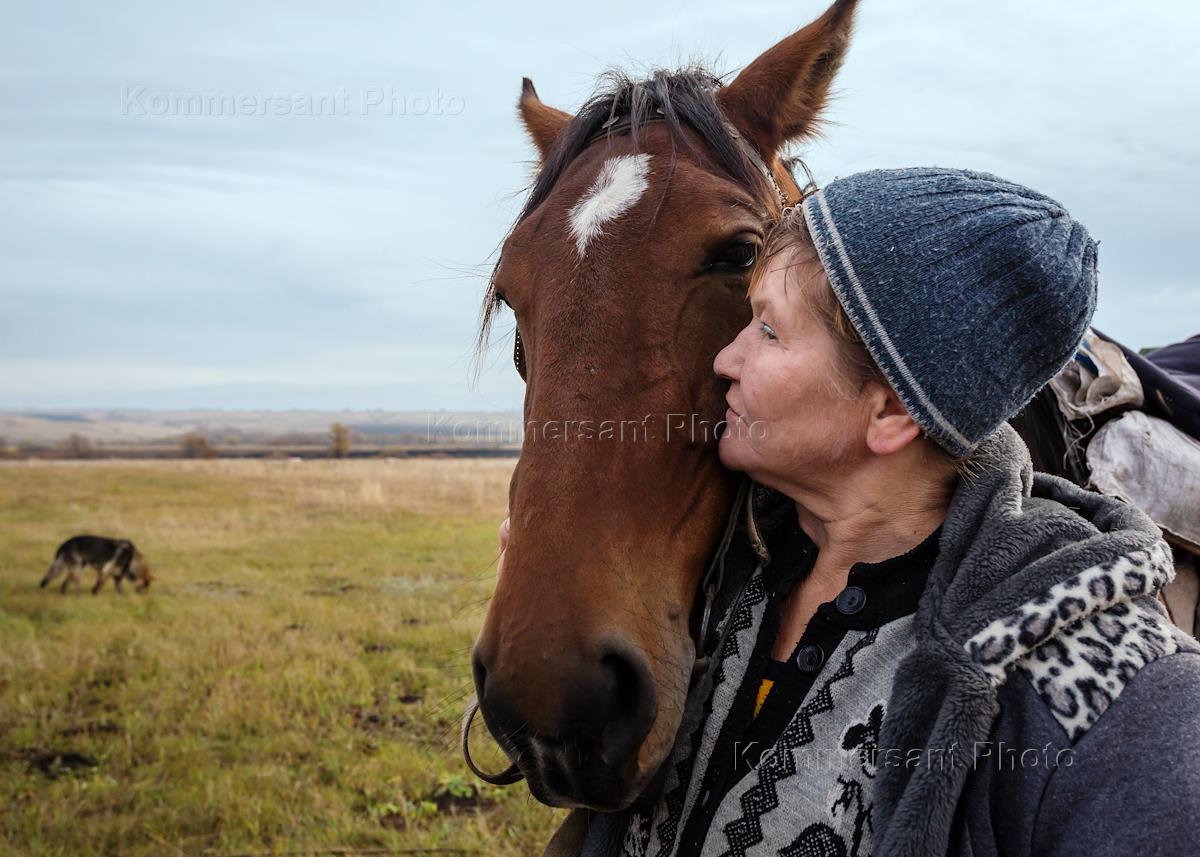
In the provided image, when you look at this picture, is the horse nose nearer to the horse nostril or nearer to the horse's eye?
the horse nostril

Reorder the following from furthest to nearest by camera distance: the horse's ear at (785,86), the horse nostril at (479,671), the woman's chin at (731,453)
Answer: the horse's ear at (785,86)
the woman's chin at (731,453)
the horse nostril at (479,671)

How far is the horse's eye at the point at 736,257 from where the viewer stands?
6.57ft

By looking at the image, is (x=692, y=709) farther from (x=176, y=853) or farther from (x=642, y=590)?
(x=176, y=853)

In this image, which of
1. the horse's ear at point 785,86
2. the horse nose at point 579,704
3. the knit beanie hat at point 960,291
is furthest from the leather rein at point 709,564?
the knit beanie hat at point 960,291

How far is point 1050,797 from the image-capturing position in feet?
3.84

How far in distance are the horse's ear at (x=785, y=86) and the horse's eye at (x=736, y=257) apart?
625mm

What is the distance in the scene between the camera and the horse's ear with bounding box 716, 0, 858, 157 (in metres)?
2.42

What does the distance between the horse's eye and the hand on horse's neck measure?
64 centimetres

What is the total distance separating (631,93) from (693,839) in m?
2.06

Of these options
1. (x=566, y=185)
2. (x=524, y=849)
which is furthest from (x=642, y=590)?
(x=524, y=849)

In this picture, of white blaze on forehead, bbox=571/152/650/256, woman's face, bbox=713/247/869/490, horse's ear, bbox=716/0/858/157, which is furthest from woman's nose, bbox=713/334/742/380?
horse's ear, bbox=716/0/858/157

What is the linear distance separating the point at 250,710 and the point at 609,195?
22.3ft

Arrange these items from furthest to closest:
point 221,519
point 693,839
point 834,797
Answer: point 221,519 → point 693,839 → point 834,797

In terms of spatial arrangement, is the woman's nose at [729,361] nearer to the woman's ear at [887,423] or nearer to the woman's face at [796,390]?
the woman's face at [796,390]
